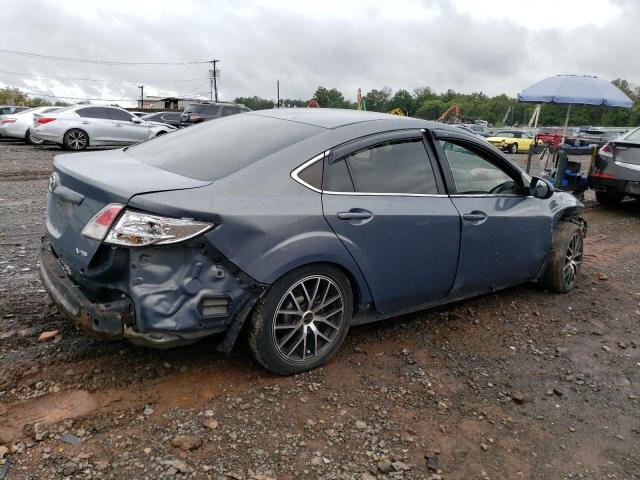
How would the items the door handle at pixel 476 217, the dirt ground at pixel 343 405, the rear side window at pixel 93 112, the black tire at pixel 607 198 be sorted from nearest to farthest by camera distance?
the dirt ground at pixel 343 405 < the door handle at pixel 476 217 < the black tire at pixel 607 198 < the rear side window at pixel 93 112

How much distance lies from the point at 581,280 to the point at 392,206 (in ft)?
10.2

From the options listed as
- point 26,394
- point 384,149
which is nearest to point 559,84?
point 384,149

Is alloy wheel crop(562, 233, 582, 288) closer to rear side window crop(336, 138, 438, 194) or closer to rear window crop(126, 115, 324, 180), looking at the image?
rear side window crop(336, 138, 438, 194)

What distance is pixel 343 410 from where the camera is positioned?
9.78 feet

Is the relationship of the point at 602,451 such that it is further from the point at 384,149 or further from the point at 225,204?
the point at 225,204

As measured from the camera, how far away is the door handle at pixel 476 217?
3.81m

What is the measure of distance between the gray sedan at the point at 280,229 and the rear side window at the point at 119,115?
13.9 meters

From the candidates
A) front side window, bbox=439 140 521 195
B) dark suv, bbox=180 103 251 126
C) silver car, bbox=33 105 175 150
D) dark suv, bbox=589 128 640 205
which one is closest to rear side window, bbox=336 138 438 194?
front side window, bbox=439 140 521 195

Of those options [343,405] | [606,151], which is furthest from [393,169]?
[606,151]

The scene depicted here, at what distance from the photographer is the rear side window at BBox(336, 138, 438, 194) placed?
3.36 metres

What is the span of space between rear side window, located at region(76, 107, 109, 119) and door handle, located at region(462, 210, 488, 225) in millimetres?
14952

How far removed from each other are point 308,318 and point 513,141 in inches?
1209

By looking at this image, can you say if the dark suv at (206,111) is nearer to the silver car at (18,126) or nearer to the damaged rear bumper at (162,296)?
the silver car at (18,126)

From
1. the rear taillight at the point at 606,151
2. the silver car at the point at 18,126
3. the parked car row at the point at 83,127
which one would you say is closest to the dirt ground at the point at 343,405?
the rear taillight at the point at 606,151
